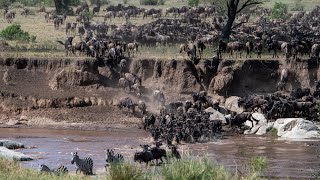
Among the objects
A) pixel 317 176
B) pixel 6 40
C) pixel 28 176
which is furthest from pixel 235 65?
pixel 28 176

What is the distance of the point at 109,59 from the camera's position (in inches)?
1575

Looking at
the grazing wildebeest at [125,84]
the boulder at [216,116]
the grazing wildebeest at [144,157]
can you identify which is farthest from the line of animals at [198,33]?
the grazing wildebeest at [144,157]

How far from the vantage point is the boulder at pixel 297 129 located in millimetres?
32062

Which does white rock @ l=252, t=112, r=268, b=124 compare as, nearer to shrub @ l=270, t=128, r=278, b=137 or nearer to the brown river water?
shrub @ l=270, t=128, r=278, b=137

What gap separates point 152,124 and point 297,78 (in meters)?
9.24

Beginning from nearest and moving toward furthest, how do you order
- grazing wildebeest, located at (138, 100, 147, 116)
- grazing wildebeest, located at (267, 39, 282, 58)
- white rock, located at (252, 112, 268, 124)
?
white rock, located at (252, 112, 268, 124)
grazing wildebeest, located at (138, 100, 147, 116)
grazing wildebeest, located at (267, 39, 282, 58)

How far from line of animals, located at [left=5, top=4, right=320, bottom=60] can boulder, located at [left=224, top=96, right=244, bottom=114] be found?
2683 mm

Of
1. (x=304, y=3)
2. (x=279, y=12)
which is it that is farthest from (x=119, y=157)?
(x=304, y=3)

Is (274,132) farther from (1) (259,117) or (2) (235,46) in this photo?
(2) (235,46)

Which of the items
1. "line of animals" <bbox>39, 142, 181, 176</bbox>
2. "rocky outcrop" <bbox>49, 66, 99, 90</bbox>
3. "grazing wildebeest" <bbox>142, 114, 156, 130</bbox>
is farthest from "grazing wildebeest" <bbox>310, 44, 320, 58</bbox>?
"line of animals" <bbox>39, 142, 181, 176</bbox>

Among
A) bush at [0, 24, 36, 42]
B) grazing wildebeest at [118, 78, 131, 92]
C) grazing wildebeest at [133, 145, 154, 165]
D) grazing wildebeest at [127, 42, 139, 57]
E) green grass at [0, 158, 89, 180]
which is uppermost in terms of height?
green grass at [0, 158, 89, 180]

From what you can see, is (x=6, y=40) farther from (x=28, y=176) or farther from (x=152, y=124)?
(x=28, y=176)

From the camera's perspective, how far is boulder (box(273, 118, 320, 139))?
105ft

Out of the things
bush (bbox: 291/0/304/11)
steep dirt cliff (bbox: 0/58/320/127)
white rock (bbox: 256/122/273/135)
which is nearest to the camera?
white rock (bbox: 256/122/273/135)
